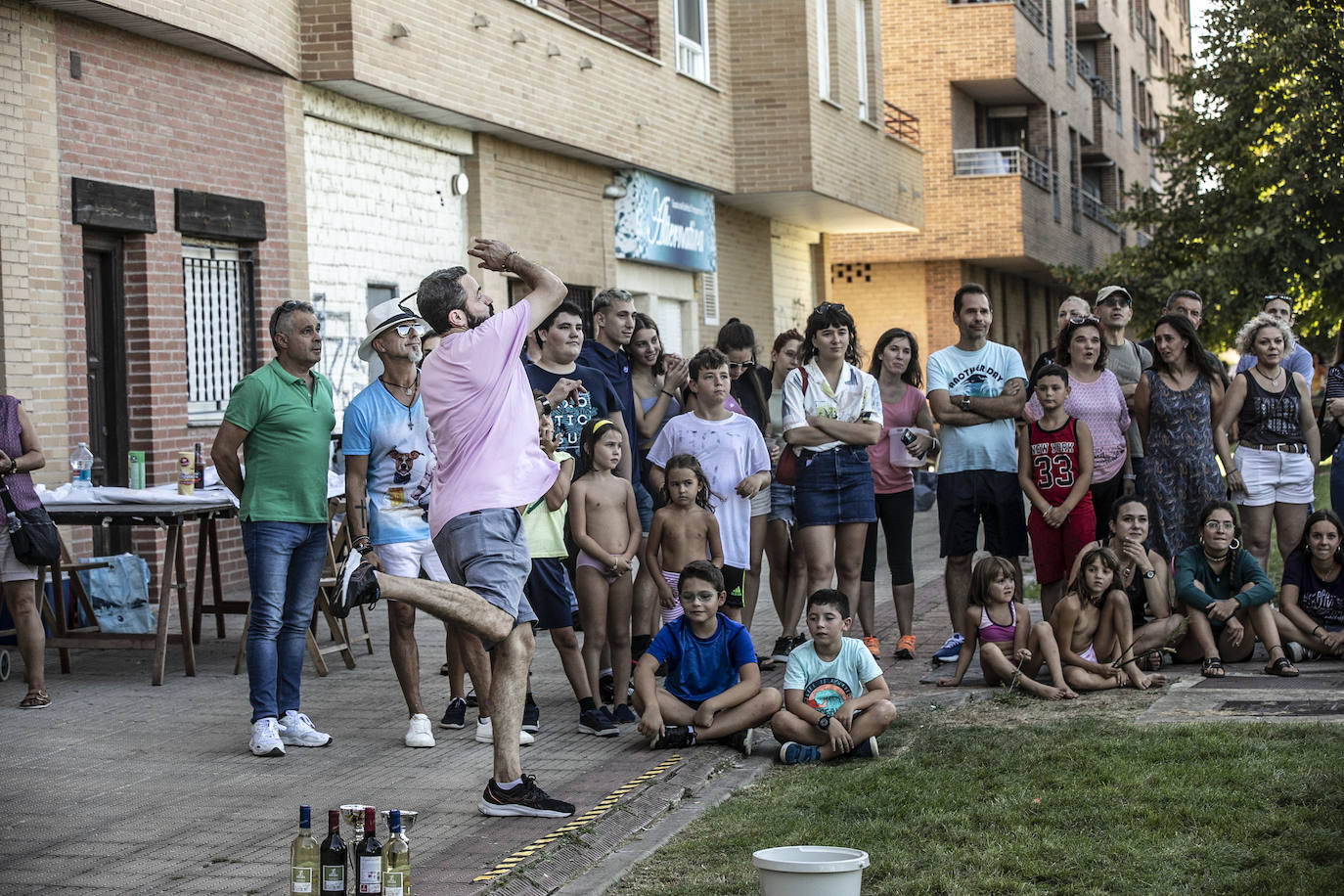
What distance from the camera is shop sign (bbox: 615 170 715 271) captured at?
20.9 m

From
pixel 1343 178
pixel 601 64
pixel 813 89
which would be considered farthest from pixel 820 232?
pixel 601 64

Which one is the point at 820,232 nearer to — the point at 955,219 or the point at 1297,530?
the point at 955,219

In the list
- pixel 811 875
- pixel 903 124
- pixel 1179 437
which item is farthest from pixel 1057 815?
pixel 903 124

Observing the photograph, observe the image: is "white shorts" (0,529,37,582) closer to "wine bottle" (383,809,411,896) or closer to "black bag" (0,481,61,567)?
"black bag" (0,481,61,567)

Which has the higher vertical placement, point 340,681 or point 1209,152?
point 1209,152

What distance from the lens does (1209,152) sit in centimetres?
2972

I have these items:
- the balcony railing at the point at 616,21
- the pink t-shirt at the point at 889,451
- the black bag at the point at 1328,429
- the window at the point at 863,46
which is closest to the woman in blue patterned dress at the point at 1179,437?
the black bag at the point at 1328,429

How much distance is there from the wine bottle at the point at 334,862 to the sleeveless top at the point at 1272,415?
22.9 feet

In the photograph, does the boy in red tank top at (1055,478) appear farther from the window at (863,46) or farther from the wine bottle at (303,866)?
the window at (863,46)

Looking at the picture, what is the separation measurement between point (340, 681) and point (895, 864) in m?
5.21

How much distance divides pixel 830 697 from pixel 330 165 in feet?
31.7

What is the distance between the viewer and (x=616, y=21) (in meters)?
20.8

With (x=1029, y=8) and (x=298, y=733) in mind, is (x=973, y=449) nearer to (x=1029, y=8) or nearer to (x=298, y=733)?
(x=298, y=733)

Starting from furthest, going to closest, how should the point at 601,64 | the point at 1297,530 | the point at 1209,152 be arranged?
the point at 1209,152 < the point at 601,64 < the point at 1297,530
